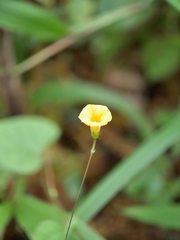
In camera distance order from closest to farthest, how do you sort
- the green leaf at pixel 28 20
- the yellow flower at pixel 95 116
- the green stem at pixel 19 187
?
the yellow flower at pixel 95 116, the green stem at pixel 19 187, the green leaf at pixel 28 20

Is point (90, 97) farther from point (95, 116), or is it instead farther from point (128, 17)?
point (95, 116)

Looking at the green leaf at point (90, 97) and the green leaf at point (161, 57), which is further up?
the green leaf at point (161, 57)

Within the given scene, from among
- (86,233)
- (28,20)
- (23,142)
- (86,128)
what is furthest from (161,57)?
(86,233)

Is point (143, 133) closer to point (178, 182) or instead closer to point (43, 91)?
point (178, 182)

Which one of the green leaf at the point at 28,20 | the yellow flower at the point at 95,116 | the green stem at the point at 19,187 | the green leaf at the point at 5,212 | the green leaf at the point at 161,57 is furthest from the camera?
the green leaf at the point at 161,57

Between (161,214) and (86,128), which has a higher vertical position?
(86,128)

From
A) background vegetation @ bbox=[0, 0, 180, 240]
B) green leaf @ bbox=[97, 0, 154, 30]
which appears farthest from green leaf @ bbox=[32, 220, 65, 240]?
green leaf @ bbox=[97, 0, 154, 30]

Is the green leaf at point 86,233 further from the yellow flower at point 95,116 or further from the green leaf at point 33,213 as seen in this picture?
the yellow flower at point 95,116

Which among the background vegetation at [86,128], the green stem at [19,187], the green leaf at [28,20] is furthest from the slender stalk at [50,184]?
the green leaf at [28,20]
